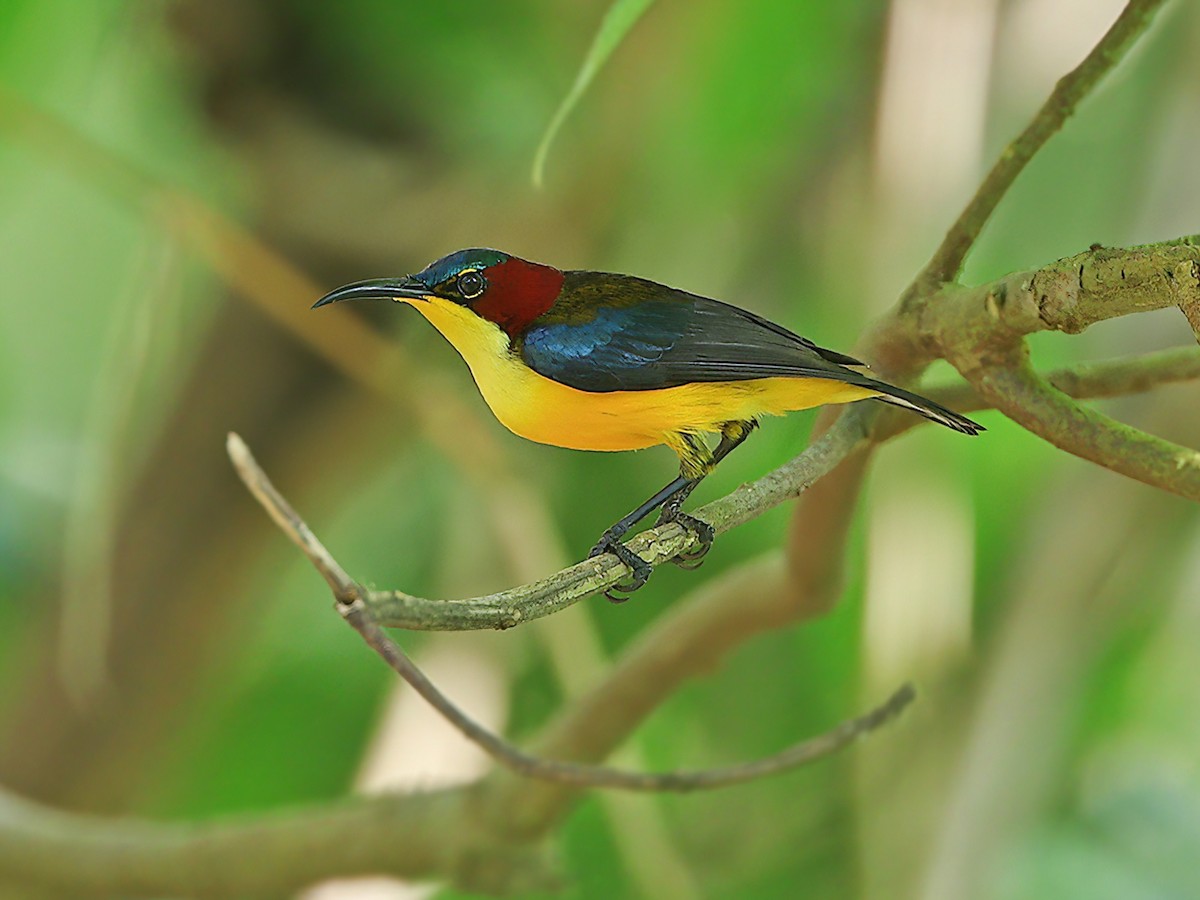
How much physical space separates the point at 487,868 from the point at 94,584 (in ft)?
1.75

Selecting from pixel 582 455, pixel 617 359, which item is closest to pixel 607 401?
pixel 617 359

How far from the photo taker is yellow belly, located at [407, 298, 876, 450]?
0.73 m

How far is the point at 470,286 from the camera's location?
844mm

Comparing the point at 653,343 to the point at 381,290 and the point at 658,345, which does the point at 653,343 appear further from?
the point at 381,290

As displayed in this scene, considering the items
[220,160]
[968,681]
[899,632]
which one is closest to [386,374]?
[220,160]

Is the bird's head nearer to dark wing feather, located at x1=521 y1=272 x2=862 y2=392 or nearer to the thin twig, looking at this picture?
dark wing feather, located at x1=521 y1=272 x2=862 y2=392

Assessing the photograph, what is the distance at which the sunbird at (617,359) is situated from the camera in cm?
74

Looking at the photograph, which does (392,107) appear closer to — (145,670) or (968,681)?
(145,670)

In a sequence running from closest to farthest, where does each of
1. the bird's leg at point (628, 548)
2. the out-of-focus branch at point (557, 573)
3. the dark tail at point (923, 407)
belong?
1. the out-of-focus branch at point (557, 573)
2. the bird's leg at point (628, 548)
3. the dark tail at point (923, 407)

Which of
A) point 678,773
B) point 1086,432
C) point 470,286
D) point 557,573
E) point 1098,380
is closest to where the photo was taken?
point 557,573

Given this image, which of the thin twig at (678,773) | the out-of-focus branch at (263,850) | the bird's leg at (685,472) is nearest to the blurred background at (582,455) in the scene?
the out-of-focus branch at (263,850)

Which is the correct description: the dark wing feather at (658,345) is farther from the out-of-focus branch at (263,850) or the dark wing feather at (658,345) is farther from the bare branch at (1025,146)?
Result: the out-of-focus branch at (263,850)

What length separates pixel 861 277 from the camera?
1457mm

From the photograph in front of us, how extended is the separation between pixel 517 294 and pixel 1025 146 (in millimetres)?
311
